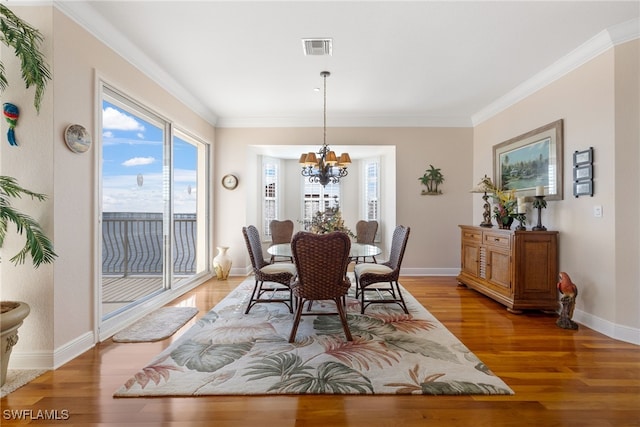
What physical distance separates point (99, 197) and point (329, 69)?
9.14 feet

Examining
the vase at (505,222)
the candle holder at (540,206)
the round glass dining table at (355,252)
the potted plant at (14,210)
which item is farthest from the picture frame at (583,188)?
the potted plant at (14,210)

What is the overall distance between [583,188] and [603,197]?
21 centimetres

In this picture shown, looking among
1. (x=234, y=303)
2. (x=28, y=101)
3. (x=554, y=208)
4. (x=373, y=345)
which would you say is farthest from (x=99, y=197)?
(x=554, y=208)

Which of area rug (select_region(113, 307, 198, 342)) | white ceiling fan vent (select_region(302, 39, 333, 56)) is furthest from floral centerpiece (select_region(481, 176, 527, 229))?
area rug (select_region(113, 307, 198, 342))

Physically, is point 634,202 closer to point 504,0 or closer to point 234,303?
point 504,0

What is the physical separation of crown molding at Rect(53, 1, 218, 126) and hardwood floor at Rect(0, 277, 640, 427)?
281cm

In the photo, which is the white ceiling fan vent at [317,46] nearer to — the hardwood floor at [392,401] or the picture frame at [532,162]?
the picture frame at [532,162]

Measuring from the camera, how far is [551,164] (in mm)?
3402

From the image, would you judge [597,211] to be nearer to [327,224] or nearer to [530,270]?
[530,270]

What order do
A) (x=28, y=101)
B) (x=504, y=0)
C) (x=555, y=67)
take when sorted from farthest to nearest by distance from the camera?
1. (x=555, y=67)
2. (x=504, y=0)
3. (x=28, y=101)

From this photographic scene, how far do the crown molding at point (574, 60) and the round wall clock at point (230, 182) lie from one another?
457 centimetres

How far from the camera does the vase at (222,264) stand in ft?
16.0

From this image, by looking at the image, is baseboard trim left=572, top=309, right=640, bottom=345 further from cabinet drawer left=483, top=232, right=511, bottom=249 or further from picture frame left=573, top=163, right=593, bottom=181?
picture frame left=573, top=163, right=593, bottom=181

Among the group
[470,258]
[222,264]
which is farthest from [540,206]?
[222,264]
